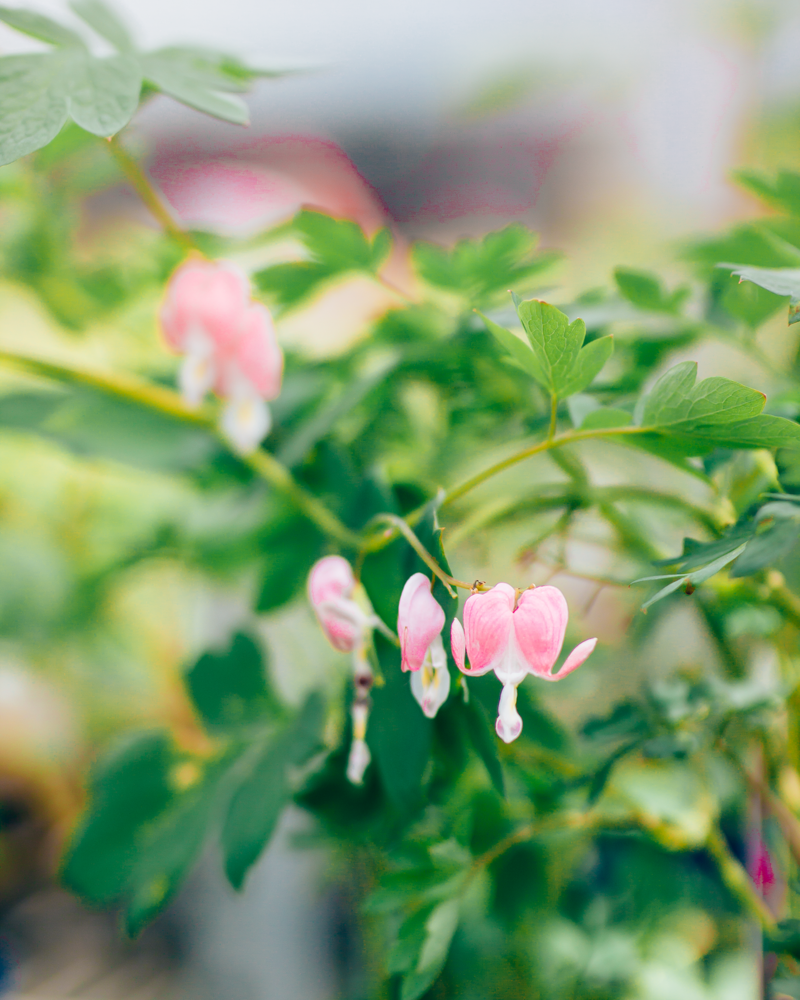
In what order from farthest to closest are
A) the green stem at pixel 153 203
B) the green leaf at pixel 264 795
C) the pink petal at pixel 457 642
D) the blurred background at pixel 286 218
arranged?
the blurred background at pixel 286 218, the green stem at pixel 153 203, the green leaf at pixel 264 795, the pink petal at pixel 457 642

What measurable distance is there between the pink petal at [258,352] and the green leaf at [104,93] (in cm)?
14

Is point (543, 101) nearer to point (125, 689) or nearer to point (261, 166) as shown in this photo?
point (261, 166)

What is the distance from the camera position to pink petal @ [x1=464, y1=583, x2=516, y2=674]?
0.22 m

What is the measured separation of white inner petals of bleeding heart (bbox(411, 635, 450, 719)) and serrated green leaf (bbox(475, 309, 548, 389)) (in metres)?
0.11

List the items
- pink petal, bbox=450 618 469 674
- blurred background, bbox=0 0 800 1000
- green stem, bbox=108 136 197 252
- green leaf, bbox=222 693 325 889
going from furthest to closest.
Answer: blurred background, bbox=0 0 800 1000
green stem, bbox=108 136 197 252
green leaf, bbox=222 693 325 889
pink petal, bbox=450 618 469 674

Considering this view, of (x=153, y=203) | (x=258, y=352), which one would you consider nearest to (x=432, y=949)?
(x=258, y=352)

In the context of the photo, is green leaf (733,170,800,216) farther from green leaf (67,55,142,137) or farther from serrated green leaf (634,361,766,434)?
green leaf (67,55,142,137)

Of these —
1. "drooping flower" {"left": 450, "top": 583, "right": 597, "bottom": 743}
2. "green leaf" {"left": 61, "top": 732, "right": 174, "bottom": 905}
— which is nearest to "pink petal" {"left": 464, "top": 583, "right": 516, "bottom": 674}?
"drooping flower" {"left": 450, "top": 583, "right": 597, "bottom": 743}

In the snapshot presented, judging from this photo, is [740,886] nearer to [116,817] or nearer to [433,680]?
[433,680]

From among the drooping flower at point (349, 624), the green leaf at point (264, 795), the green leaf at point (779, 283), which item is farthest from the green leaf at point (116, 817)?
the green leaf at point (779, 283)

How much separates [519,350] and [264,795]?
0.83 ft

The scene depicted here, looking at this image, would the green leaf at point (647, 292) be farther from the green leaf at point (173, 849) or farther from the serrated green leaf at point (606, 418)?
the green leaf at point (173, 849)

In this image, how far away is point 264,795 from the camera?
338 mm

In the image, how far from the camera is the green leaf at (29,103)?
0.25 meters
